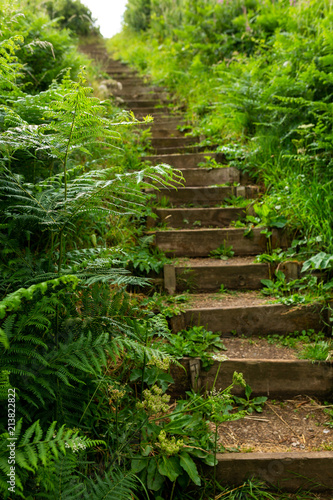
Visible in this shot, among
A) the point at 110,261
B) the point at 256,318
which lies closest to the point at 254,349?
the point at 256,318

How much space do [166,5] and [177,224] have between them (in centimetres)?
896

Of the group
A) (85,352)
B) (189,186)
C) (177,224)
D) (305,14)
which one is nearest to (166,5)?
(305,14)

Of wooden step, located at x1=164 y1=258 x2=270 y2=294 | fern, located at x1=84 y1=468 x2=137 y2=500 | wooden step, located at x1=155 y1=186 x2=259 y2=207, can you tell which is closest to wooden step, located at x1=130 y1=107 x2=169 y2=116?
wooden step, located at x1=155 y1=186 x2=259 y2=207

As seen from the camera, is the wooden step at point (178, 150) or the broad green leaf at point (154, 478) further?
the wooden step at point (178, 150)

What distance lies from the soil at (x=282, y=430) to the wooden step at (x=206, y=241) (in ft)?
5.12

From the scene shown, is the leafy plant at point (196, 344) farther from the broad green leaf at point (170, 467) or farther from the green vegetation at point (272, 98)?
the green vegetation at point (272, 98)

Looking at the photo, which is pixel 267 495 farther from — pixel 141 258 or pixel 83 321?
pixel 141 258

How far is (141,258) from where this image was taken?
2979 millimetres

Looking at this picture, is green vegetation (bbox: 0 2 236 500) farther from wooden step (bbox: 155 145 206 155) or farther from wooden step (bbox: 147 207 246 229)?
wooden step (bbox: 155 145 206 155)

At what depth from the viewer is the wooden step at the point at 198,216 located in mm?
3783

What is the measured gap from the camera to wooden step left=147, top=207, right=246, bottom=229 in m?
3.78

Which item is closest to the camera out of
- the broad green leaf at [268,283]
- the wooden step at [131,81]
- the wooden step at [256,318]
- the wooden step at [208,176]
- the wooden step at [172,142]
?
the wooden step at [256,318]

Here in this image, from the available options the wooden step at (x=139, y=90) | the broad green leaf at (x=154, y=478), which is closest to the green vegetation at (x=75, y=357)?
the broad green leaf at (x=154, y=478)

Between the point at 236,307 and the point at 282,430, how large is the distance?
2.99 feet
